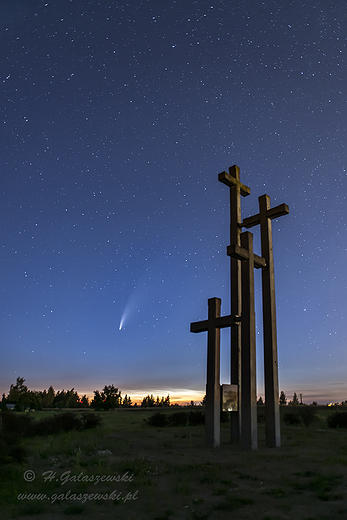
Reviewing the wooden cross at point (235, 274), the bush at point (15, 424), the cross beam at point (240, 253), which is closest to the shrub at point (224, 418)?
the wooden cross at point (235, 274)

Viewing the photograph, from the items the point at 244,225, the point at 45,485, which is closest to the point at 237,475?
the point at 45,485

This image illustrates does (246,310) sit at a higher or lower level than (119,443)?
higher

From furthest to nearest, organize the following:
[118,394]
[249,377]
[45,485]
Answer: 1. [118,394]
2. [249,377]
3. [45,485]

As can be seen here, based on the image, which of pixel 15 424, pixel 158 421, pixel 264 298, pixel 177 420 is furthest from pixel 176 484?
pixel 177 420

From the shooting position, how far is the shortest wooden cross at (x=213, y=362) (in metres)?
11.9

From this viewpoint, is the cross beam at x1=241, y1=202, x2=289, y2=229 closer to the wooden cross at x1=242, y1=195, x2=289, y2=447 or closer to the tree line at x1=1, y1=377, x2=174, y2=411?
the wooden cross at x1=242, y1=195, x2=289, y2=447

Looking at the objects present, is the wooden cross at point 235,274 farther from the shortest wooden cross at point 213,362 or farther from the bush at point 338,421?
the bush at point 338,421

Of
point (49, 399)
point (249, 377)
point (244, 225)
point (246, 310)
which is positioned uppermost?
point (244, 225)

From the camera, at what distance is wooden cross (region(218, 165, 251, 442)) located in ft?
43.0

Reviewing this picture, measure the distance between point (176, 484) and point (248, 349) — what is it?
5.40m

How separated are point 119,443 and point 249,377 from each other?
4.66 metres

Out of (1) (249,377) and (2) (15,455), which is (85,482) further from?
(1) (249,377)

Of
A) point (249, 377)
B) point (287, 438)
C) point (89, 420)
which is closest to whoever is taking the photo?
point (249, 377)

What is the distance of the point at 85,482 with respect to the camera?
7254mm
